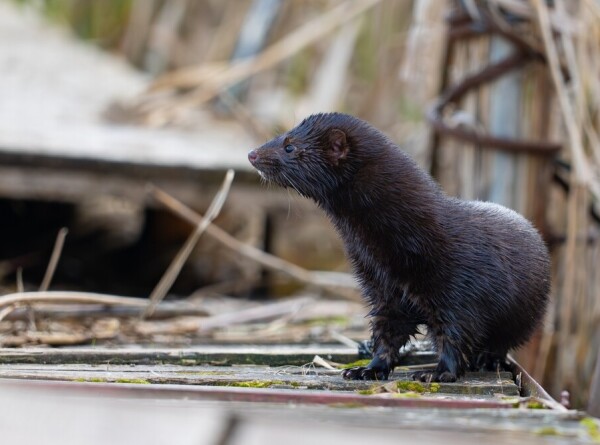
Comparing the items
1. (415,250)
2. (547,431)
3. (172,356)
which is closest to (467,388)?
(415,250)

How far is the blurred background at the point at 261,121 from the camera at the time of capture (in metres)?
4.81

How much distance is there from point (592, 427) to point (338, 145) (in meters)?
1.29

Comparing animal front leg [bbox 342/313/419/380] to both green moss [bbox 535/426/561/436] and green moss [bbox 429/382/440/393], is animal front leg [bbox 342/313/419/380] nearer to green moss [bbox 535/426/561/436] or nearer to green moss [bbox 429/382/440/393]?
green moss [bbox 429/382/440/393]

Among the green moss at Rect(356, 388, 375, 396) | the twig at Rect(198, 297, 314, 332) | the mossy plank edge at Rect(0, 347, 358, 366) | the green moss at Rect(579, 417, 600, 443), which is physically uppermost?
the twig at Rect(198, 297, 314, 332)

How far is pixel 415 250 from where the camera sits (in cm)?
281

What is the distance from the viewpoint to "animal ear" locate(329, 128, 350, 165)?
2.91 metres

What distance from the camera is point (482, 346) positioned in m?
2.93

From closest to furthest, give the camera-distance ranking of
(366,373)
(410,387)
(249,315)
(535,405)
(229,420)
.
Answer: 1. (229,420)
2. (535,405)
3. (410,387)
4. (366,373)
5. (249,315)

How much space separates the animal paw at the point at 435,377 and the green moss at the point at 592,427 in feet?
2.50

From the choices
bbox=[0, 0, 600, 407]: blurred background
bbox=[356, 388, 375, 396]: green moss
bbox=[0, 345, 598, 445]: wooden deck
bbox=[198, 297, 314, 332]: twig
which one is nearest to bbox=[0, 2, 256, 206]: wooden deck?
bbox=[0, 0, 600, 407]: blurred background

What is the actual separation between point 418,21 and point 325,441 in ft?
13.1

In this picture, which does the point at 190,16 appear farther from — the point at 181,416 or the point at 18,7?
the point at 181,416

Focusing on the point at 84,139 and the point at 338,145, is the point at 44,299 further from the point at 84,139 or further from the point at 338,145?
the point at 84,139

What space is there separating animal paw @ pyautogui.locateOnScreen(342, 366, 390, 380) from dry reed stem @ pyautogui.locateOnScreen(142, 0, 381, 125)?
360 cm
